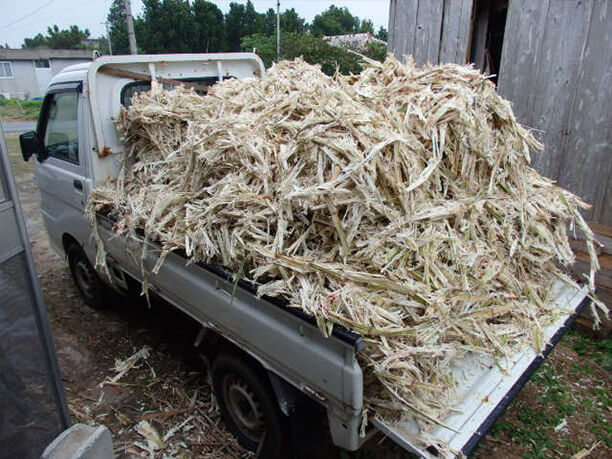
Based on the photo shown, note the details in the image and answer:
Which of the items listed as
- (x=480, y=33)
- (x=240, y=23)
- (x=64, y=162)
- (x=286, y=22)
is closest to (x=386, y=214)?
(x=64, y=162)

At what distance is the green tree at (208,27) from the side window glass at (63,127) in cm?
4011

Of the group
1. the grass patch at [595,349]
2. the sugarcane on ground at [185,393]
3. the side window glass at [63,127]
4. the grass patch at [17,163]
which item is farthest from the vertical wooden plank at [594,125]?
the grass patch at [17,163]

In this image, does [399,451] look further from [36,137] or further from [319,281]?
[36,137]

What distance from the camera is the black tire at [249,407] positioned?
2795 millimetres

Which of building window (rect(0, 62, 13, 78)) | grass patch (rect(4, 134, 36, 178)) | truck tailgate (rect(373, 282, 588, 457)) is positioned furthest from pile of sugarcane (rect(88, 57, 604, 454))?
building window (rect(0, 62, 13, 78))

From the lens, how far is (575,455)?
3.16 metres

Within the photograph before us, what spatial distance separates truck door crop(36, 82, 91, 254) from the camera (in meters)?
4.18

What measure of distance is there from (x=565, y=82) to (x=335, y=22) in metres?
61.5

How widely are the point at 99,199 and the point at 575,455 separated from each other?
13.6ft

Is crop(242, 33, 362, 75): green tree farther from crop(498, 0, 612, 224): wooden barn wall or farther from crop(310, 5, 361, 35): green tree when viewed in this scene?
crop(310, 5, 361, 35): green tree

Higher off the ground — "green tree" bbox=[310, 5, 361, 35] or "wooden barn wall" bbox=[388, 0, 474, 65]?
"green tree" bbox=[310, 5, 361, 35]

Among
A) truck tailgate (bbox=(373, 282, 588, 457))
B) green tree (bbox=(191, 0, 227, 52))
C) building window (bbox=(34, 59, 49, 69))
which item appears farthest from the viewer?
building window (bbox=(34, 59, 49, 69))

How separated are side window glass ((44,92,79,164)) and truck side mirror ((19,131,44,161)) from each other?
3.5 inches

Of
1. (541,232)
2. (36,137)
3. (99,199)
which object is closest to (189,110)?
(99,199)
